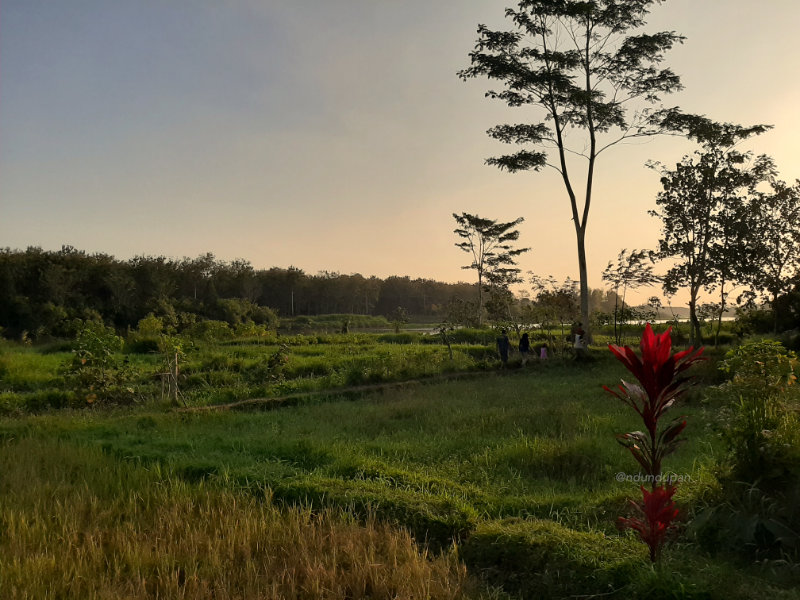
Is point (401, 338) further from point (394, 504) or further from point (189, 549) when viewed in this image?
point (189, 549)

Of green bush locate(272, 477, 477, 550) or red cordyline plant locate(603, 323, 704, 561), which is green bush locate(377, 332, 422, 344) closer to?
green bush locate(272, 477, 477, 550)

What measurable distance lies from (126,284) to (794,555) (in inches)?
1689

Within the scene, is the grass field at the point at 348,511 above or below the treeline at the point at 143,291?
below

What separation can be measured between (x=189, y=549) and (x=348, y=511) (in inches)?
55.1

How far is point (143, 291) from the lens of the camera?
42906 mm

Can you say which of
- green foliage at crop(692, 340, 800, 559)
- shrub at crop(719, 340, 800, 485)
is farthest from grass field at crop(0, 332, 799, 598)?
shrub at crop(719, 340, 800, 485)

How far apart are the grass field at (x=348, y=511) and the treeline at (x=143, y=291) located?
942 inches

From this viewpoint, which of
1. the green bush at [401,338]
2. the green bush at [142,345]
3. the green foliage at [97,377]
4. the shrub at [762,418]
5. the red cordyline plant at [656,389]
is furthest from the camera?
the green bush at [401,338]

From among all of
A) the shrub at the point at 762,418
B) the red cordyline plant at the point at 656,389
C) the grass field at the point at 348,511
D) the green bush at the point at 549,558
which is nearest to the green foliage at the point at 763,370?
the shrub at the point at 762,418

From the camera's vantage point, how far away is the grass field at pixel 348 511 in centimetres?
378

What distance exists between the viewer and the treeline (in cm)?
3309

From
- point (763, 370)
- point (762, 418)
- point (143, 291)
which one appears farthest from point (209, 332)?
point (762, 418)

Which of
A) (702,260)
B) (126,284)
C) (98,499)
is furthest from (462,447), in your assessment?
(126,284)

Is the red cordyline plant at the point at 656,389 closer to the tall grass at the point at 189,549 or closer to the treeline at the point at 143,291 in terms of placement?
the tall grass at the point at 189,549
